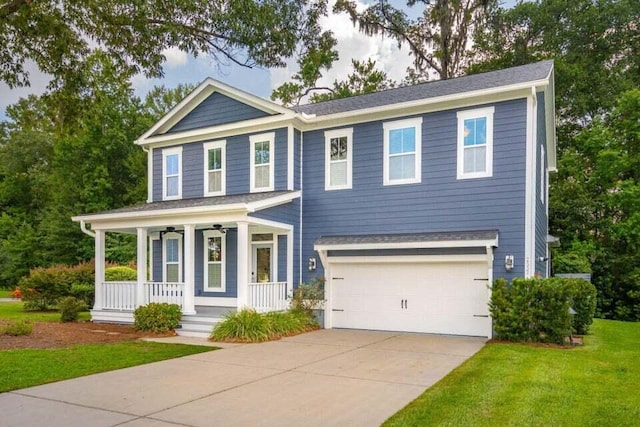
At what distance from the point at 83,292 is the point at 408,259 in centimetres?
1273

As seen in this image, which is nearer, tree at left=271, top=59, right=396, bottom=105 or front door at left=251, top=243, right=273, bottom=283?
front door at left=251, top=243, right=273, bottom=283

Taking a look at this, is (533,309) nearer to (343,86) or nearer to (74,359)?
(74,359)

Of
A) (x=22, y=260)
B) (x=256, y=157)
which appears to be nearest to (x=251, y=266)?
(x=256, y=157)

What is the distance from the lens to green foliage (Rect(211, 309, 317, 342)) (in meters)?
11.2

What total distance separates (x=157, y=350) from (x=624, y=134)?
71.6 feet

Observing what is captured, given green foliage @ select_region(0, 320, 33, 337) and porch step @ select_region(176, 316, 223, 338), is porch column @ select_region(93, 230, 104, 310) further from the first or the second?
porch step @ select_region(176, 316, 223, 338)

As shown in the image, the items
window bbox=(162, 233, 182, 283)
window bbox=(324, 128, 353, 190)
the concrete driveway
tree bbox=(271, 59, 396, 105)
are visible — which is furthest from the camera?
tree bbox=(271, 59, 396, 105)

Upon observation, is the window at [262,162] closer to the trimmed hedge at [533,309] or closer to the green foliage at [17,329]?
the green foliage at [17,329]

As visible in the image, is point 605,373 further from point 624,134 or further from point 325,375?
point 624,134

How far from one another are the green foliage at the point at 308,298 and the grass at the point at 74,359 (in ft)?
11.9

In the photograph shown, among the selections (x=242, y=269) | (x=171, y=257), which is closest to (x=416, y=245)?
(x=242, y=269)

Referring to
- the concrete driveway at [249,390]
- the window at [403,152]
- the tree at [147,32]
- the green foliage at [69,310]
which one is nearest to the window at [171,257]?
the green foliage at [69,310]

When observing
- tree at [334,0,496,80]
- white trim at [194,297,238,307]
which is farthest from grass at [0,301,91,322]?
tree at [334,0,496,80]

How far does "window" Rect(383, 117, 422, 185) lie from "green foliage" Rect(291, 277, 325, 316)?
11.5ft
